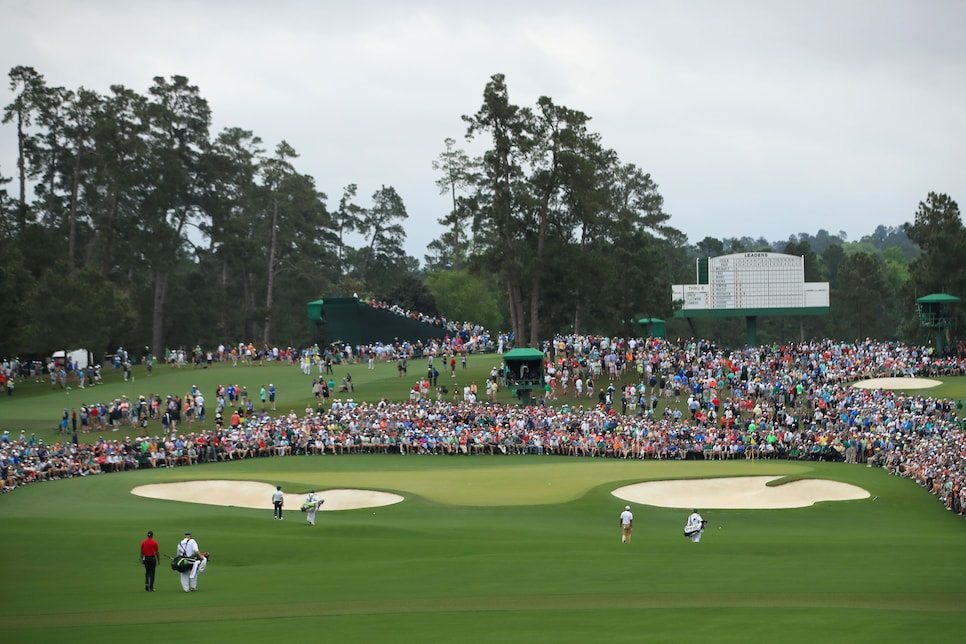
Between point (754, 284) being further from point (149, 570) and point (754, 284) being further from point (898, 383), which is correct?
point (149, 570)

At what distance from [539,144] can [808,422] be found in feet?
84.9

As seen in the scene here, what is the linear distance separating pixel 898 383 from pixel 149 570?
43234 millimetres

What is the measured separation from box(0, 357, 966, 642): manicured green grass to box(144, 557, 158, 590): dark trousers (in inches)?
11.9

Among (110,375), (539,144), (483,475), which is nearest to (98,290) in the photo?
(110,375)

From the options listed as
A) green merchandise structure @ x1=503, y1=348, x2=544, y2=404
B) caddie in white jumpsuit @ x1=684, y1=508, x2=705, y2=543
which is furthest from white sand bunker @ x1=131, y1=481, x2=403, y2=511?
green merchandise structure @ x1=503, y1=348, x2=544, y2=404

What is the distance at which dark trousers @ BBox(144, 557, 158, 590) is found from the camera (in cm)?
2041

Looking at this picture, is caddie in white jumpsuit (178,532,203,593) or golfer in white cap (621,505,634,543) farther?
golfer in white cap (621,505,634,543)

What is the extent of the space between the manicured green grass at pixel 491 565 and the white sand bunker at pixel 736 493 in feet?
2.56

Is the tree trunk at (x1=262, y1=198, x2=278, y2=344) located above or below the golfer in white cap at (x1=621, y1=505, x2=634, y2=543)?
above

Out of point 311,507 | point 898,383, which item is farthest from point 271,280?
point 311,507

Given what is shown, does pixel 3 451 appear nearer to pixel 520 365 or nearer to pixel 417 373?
pixel 520 365

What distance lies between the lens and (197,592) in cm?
2041

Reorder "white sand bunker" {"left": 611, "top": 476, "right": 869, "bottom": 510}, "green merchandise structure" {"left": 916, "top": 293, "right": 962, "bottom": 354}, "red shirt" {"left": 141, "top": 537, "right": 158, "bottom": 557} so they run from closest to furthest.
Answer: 1. "red shirt" {"left": 141, "top": 537, "right": 158, "bottom": 557}
2. "white sand bunker" {"left": 611, "top": 476, "right": 869, "bottom": 510}
3. "green merchandise structure" {"left": 916, "top": 293, "right": 962, "bottom": 354}

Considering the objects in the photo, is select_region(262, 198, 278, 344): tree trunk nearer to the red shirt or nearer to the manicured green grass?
the manicured green grass
